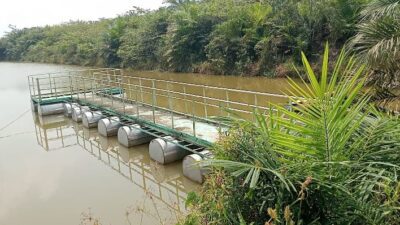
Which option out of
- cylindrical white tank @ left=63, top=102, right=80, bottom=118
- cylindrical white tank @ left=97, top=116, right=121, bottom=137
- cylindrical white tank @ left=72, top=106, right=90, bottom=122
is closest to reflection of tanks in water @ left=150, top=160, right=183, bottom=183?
cylindrical white tank @ left=97, top=116, right=121, bottom=137

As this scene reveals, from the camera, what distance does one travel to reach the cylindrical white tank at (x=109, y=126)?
9.52m

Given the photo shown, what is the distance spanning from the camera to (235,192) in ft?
6.57

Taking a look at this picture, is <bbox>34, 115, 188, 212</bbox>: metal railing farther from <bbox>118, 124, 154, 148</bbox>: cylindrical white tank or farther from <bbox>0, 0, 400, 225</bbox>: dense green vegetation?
<bbox>0, 0, 400, 225</bbox>: dense green vegetation

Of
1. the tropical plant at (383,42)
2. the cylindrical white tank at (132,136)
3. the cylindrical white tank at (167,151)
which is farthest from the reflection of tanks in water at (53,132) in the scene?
the tropical plant at (383,42)

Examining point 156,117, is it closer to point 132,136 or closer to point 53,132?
point 132,136

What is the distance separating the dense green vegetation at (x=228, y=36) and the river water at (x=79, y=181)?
8.05 meters

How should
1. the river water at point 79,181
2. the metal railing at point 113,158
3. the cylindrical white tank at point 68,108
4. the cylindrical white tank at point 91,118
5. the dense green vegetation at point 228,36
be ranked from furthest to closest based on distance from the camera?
the dense green vegetation at point 228,36, the cylindrical white tank at point 68,108, the cylindrical white tank at point 91,118, the metal railing at point 113,158, the river water at point 79,181

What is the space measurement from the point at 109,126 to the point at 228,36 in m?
11.9

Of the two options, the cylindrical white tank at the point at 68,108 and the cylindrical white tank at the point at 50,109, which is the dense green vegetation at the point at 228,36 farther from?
the cylindrical white tank at the point at 50,109

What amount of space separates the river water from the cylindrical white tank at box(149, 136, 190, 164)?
5.7 inches

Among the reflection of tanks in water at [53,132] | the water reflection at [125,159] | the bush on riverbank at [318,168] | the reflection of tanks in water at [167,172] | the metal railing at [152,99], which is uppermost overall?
the bush on riverbank at [318,168]

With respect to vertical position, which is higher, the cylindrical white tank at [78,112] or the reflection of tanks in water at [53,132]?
the cylindrical white tank at [78,112]

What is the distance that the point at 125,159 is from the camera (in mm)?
8117

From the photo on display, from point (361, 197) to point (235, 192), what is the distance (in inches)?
24.0
